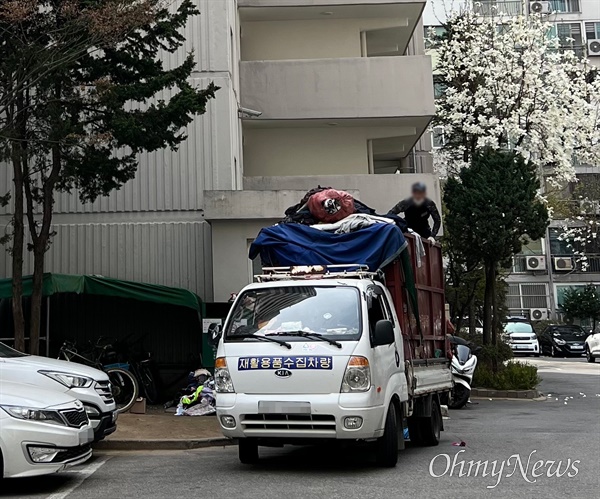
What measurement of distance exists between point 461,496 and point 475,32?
65.1ft

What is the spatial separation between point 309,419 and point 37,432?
2593mm

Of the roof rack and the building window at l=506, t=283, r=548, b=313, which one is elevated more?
the building window at l=506, t=283, r=548, b=313

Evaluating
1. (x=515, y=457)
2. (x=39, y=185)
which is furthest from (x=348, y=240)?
(x=39, y=185)

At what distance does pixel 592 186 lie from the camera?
1374 inches

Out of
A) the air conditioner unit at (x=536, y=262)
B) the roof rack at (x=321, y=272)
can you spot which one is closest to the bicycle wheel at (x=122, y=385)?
the roof rack at (x=321, y=272)

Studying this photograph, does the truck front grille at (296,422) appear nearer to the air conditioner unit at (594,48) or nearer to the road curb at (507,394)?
the road curb at (507,394)

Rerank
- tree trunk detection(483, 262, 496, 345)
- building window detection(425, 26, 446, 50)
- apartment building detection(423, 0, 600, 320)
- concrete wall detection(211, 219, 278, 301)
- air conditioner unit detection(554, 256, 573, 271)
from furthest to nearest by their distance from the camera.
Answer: air conditioner unit detection(554, 256, 573, 271)
apartment building detection(423, 0, 600, 320)
building window detection(425, 26, 446, 50)
tree trunk detection(483, 262, 496, 345)
concrete wall detection(211, 219, 278, 301)

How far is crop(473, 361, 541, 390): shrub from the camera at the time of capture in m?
20.6

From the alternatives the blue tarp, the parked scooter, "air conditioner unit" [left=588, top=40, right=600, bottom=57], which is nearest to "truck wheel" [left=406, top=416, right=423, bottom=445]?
the blue tarp

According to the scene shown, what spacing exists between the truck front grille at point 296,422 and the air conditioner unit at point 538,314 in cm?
4475

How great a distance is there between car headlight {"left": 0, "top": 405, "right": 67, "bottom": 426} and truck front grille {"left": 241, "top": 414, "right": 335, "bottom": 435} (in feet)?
6.34

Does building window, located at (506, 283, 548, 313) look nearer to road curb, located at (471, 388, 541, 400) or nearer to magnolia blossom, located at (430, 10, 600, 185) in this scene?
magnolia blossom, located at (430, 10, 600, 185)

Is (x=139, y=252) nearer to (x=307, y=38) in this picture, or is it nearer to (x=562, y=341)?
(x=307, y=38)

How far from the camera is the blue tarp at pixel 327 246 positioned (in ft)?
32.4
